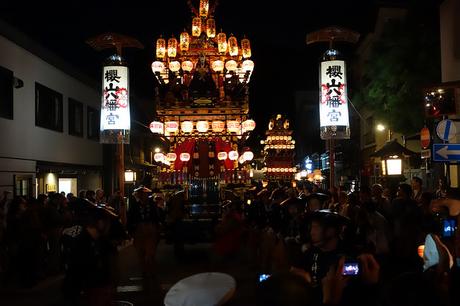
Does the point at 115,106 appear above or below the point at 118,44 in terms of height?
below

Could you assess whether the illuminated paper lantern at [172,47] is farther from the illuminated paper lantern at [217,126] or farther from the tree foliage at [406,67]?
the tree foliage at [406,67]

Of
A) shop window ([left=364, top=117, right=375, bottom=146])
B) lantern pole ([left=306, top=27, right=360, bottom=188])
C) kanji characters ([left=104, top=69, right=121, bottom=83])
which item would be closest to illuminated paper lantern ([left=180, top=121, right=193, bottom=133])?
kanji characters ([left=104, top=69, right=121, bottom=83])

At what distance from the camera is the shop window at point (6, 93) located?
1883 centimetres

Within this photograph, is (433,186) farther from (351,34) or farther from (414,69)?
(351,34)

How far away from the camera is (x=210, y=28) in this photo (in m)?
29.8

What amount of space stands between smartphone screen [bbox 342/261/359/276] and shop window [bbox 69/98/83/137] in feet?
80.2

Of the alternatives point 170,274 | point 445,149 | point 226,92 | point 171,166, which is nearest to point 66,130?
point 171,166

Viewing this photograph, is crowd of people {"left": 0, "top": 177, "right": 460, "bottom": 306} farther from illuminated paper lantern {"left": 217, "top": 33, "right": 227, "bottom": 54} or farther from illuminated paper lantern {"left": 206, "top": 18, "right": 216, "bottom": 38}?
illuminated paper lantern {"left": 206, "top": 18, "right": 216, "bottom": 38}

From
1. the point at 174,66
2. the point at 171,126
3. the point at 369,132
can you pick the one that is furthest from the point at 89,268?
the point at 369,132

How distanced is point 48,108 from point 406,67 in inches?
630

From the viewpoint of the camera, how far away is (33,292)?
36.7 feet

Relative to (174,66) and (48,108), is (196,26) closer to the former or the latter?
(174,66)

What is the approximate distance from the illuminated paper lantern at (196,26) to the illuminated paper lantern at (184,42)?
35.1 inches

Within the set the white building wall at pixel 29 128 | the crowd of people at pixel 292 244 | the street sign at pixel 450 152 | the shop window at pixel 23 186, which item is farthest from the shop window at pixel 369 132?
the street sign at pixel 450 152
